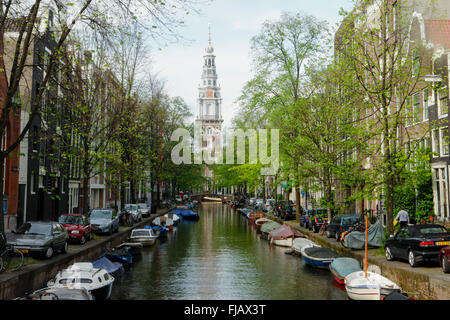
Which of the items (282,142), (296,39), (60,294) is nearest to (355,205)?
(282,142)

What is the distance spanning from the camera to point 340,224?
89.0ft

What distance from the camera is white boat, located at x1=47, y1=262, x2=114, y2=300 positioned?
15.3 m

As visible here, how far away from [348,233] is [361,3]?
11.8m

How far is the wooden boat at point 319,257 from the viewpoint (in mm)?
22422

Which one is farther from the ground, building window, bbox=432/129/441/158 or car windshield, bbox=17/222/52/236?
building window, bbox=432/129/441/158

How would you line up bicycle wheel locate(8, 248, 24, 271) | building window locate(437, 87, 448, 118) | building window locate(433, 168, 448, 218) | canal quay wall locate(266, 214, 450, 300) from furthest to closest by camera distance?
building window locate(433, 168, 448, 218)
building window locate(437, 87, 448, 118)
bicycle wheel locate(8, 248, 24, 271)
canal quay wall locate(266, 214, 450, 300)

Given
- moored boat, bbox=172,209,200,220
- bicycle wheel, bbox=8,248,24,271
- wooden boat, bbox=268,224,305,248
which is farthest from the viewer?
moored boat, bbox=172,209,200,220

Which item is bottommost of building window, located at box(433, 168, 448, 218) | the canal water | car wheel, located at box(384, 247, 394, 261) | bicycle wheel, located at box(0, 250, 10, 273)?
the canal water

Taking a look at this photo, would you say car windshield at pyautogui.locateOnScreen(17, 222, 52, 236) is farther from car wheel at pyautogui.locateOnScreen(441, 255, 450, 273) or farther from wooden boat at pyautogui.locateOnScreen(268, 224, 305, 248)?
wooden boat at pyautogui.locateOnScreen(268, 224, 305, 248)

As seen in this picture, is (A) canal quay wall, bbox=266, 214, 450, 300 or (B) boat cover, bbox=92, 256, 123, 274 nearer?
(A) canal quay wall, bbox=266, 214, 450, 300

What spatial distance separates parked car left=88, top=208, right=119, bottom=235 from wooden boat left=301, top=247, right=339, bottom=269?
13.7 meters

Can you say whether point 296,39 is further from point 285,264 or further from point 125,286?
point 125,286

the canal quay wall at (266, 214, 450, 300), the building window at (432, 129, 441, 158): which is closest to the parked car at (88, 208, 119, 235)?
the canal quay wall at (266, 214, 450, 300)

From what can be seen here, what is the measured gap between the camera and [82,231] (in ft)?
82.4
